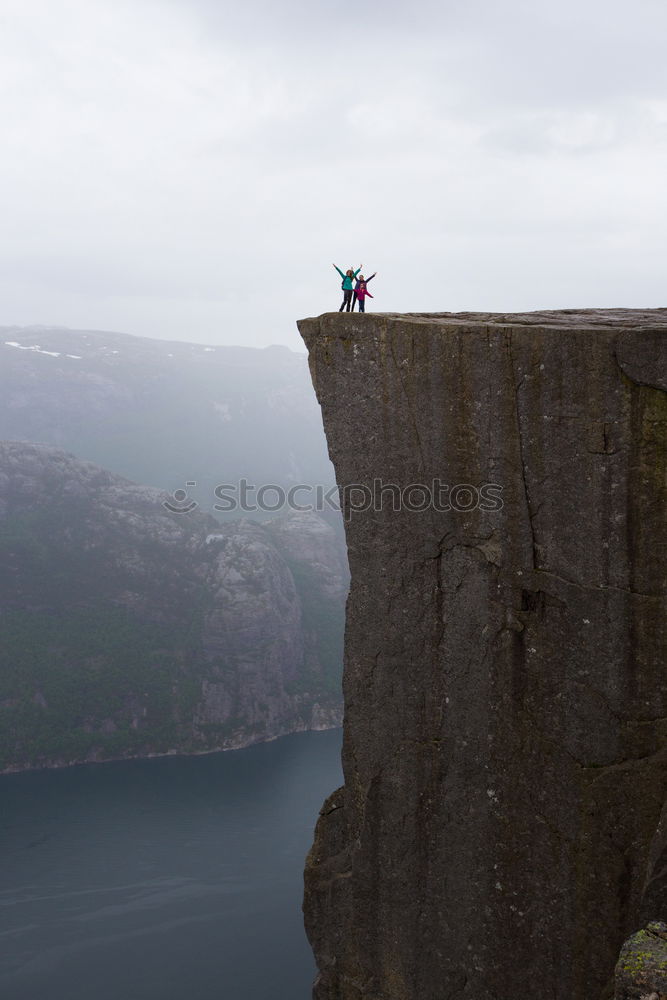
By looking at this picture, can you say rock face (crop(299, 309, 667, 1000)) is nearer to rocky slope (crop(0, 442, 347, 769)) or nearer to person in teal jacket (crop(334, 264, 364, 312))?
person in teal jacket (crop(334, 264, 364, 312))

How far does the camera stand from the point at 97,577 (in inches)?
5143

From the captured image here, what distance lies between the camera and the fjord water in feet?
200

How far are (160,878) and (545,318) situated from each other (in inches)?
3052

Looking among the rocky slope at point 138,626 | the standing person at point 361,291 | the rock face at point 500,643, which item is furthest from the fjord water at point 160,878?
the standing person at point 361,291

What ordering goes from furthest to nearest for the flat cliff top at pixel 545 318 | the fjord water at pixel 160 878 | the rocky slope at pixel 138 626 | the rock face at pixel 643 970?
1. the rocky slope at pixel 138 626
2. the fjord water at pixel 160 878
3. the flat cliff top at pixel 545 318
4. the rock face at pixel 643 970

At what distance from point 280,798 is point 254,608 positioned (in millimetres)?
42240

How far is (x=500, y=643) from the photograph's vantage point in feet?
38.4

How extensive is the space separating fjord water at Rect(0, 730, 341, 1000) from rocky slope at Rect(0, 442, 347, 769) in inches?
290

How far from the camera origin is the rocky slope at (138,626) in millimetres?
112062

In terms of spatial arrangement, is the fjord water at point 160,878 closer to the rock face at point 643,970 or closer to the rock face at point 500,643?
the rock face at point 500,643

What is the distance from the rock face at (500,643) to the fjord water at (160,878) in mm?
55413

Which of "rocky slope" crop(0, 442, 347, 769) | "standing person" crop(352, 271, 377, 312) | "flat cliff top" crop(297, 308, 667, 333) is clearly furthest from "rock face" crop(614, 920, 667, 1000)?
"rocky slope" crop(0, 442, 347, 769)

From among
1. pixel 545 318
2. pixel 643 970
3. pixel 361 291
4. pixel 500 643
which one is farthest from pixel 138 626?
pixel 643 970

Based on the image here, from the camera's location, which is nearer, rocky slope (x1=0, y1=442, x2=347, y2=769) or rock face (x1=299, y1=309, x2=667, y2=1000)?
rock face (x1=299, y1=309, x2=667, y2=1000)
